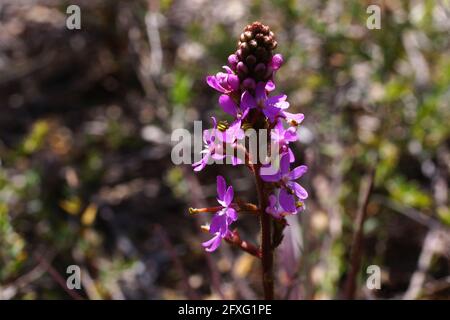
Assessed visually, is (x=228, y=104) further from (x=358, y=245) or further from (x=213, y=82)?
(x=358, y=245)

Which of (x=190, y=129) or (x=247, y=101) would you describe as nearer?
(x=247, y=101)

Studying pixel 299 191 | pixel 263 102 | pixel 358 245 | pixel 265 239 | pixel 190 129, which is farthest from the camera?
pixel 190 129

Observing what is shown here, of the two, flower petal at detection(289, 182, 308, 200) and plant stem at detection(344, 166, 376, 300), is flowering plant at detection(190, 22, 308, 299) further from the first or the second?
plant stem at detection(344, 166, 376, 300)

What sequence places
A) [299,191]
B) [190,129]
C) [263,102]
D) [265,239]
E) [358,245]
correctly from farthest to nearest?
1. [190,129]
2. [358,245]
3. [265,239]
4. [299,191]
5. [263,102]

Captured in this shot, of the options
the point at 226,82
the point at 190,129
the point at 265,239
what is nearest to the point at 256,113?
the point at 226,82

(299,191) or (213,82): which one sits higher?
(213,82)

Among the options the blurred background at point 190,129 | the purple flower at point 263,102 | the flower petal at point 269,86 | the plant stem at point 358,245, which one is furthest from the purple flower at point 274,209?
the blurred background at point 190,129
